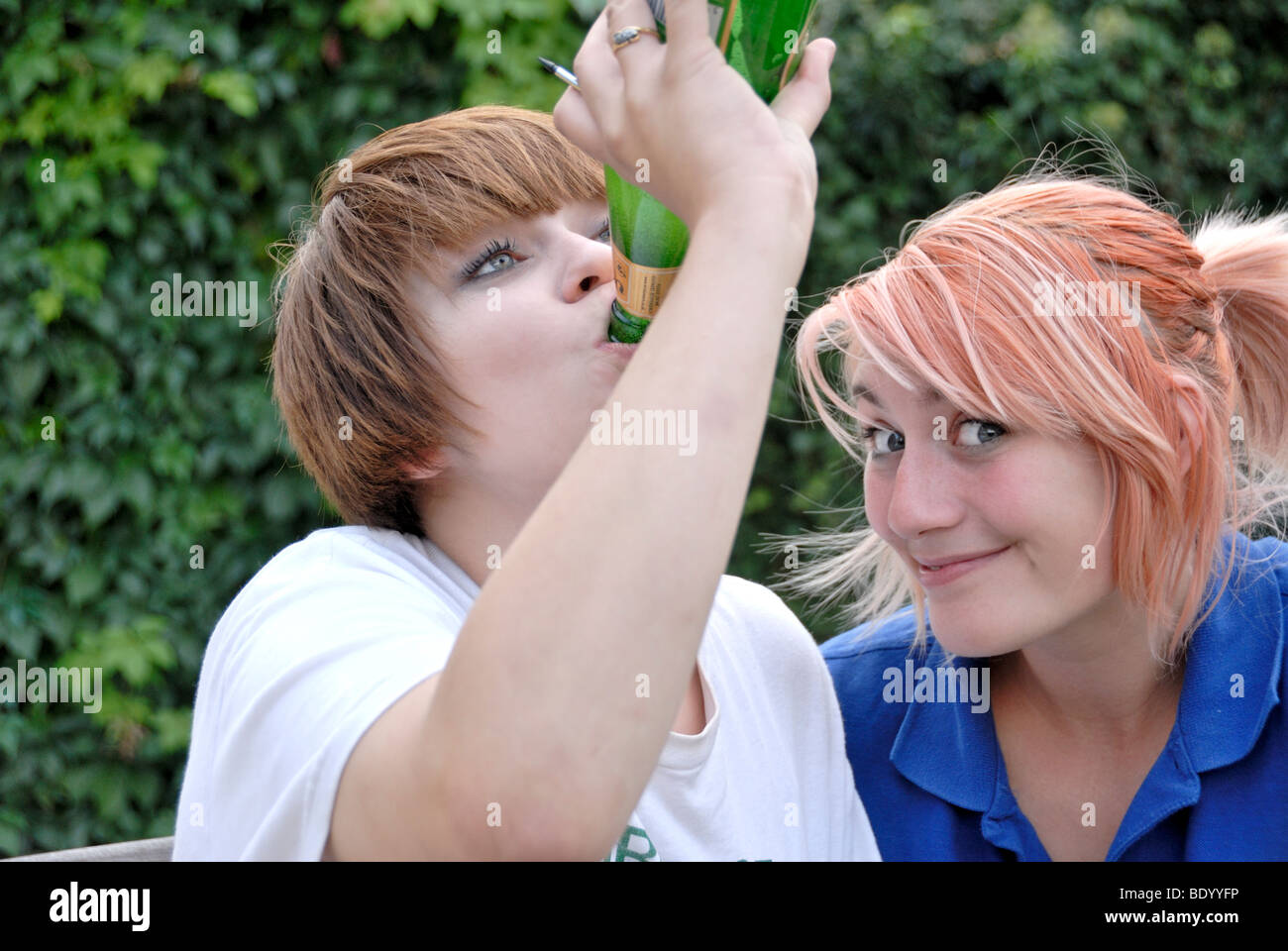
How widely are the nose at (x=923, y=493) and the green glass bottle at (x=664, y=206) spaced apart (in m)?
0.54

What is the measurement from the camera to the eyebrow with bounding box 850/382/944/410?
1.75 metres

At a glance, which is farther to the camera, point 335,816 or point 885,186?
point 885,186

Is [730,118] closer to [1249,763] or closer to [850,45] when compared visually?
[1249,763]

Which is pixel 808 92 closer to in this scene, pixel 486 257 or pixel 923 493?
pixel 486 257

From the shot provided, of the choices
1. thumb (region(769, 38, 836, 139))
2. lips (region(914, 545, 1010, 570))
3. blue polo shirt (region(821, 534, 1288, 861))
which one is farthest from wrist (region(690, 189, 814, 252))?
blue polo shirt (region(821, 534, 1288, 861))

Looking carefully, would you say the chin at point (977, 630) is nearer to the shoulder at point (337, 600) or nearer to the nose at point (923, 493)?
the nose at point (923, 493)

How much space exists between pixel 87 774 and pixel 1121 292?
272 centimetres

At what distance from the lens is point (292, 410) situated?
1703 mm

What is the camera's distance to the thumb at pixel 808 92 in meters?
1.02

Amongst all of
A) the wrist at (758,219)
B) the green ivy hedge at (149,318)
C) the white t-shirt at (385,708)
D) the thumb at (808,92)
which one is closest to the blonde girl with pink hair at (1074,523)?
the white t-shirt at (385,708)

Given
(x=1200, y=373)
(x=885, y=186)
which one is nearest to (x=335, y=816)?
(x=1200, y=373)

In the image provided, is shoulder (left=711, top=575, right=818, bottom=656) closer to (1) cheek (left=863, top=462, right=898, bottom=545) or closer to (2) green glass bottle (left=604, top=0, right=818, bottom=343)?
(1) cheek (left=863, top=462, right=898, bottom=545)

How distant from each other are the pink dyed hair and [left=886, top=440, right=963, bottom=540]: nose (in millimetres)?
104

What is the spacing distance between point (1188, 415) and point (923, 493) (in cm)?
43
